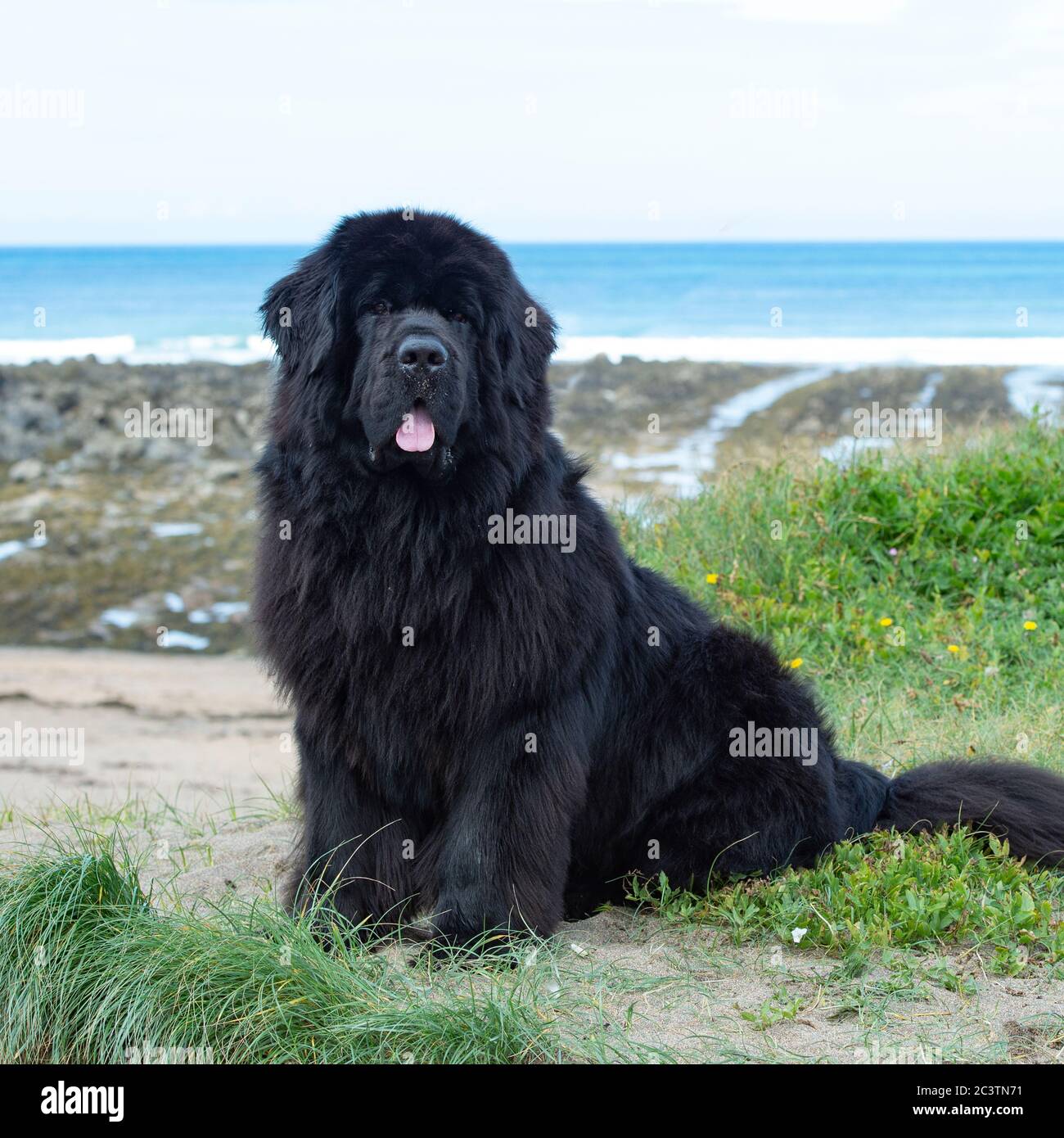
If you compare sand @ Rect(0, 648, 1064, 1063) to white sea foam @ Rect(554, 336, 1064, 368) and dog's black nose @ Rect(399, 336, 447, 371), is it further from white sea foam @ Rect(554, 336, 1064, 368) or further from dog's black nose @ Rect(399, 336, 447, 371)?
white sea foam @ Rect(554, 336, 1064, 368)

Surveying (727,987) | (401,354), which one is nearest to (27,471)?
(401,354)

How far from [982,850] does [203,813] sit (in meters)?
3.06

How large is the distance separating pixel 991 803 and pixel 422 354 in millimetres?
2404

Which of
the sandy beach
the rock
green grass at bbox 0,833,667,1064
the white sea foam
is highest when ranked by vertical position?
the white sea foam

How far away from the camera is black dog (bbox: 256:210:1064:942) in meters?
3.24

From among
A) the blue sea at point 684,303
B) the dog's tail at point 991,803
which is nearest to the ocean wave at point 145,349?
the blue sea at point 684,303

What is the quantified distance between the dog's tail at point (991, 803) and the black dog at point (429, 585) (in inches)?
47.7

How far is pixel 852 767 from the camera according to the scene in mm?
4004

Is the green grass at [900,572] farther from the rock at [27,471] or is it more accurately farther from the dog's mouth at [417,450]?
the rock at [27,471]

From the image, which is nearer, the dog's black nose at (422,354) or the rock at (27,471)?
the dog's black nose at (422,354)

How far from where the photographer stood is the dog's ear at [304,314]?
3.26 meters

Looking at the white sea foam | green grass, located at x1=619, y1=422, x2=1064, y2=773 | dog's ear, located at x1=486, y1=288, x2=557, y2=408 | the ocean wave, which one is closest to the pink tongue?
dog's ear, located at x1=486, y1=288, x2=557, y2=408

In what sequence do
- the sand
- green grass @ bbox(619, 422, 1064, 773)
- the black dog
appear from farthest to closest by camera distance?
green grass @ bbox(619, 422, 1064, 773) → the black dog → the sand

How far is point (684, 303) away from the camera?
3678 cm
